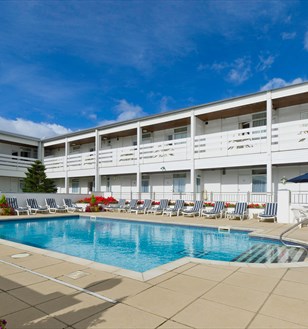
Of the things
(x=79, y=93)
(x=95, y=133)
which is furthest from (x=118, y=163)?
(x=79, y=93)

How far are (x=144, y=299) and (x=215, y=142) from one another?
15.4 m

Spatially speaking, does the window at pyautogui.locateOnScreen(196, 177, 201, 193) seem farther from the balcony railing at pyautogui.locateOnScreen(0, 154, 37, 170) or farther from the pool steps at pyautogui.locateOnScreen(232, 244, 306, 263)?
the balcony railing at pyautogui.locateOnScreen(0, 154, 37, 170)

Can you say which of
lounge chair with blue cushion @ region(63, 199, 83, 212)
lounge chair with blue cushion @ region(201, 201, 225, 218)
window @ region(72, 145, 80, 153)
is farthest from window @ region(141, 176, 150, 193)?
window @ region(72, 145, 80, 153)

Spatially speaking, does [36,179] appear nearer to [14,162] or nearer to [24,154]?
[14,162]

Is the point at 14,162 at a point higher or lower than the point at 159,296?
higher

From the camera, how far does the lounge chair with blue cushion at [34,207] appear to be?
17.8 m

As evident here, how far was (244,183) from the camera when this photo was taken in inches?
734

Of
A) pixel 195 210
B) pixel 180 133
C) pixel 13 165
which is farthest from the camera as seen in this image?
pixel 13 165

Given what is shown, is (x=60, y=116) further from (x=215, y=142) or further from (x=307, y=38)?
(x=307, y=38)

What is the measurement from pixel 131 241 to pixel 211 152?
9.98 metres

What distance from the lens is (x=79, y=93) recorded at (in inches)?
987

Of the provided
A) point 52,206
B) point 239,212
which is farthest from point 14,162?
point 239,212

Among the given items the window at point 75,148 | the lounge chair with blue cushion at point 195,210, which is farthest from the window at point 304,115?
the window at point 75,148

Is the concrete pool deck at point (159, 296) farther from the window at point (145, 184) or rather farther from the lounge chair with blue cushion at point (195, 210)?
the window at point (145, 184)
